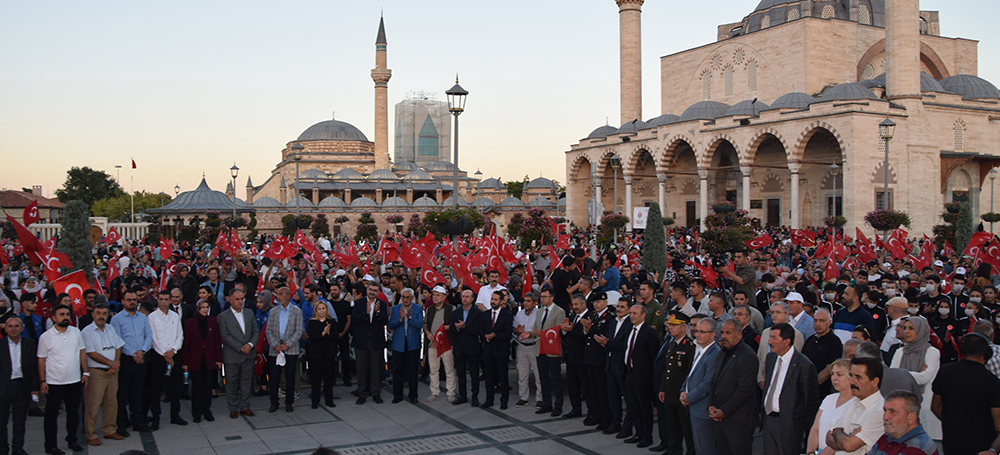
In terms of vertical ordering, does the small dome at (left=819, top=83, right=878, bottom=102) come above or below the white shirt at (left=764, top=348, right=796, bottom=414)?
above

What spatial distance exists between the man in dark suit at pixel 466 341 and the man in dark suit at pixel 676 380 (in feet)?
8.25

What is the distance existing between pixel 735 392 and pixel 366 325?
15.2 feet

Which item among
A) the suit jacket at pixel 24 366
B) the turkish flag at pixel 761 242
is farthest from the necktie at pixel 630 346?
the turkish flag at pixel 761 242

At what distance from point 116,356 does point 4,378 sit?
3.22 feet

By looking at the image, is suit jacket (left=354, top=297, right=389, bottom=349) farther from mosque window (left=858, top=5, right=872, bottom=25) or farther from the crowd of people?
mosque window (left=858, top=5, right=872, bottom=25)

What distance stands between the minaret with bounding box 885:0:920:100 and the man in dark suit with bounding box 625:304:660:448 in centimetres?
2797

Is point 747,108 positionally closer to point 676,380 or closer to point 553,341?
point 553,341

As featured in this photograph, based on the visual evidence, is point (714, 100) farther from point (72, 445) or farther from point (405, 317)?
point (72, 445)

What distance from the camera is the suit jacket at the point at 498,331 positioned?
316 inches

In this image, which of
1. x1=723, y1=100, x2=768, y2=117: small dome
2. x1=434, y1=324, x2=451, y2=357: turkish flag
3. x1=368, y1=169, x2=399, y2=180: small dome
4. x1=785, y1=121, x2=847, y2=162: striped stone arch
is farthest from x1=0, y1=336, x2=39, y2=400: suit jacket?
x1=368, y1=169, x2=399, y2=180: small dome

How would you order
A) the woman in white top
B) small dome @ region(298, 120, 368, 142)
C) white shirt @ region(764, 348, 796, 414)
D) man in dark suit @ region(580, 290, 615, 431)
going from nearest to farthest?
the woman in white top < white shirt @ region(764, 348, 796, 414) < man in dark suit @ region(580, 290, 615, 431) < small dome @ region(298, 120, 368, 142)

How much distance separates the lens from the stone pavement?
6598 millimetres

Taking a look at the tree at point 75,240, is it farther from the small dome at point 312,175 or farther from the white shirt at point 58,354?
the small dome at point 312,175

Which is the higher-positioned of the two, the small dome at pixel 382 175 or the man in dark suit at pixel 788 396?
the small dome at pixel 382 175
